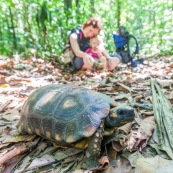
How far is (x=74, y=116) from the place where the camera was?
2.11 metres

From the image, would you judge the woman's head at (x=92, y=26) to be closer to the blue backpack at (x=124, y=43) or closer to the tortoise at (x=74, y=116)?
the blue backpack at (x=124, y=43)

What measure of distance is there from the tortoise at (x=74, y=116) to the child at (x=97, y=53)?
3.69 metres

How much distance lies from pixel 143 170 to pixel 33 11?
24.9 ft

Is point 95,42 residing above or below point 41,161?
above

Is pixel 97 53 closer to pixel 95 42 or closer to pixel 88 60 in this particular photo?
pixel 95 42

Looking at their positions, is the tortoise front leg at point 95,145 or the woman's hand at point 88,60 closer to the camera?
the tortoise front leg at point 95,145

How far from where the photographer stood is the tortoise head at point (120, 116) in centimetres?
205


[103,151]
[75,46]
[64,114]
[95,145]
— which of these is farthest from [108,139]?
[75,46]

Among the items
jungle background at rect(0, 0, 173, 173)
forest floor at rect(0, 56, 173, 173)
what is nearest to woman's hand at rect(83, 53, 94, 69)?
jungle background at rect(0, 0, 173, 173)

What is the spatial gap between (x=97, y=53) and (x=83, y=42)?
498 millimetres

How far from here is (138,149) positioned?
2.14 m

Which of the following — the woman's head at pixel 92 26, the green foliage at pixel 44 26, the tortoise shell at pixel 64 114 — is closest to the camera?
the tortoise shell at pixel 64 114

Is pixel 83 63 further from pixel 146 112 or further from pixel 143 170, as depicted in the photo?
pixel 143 170

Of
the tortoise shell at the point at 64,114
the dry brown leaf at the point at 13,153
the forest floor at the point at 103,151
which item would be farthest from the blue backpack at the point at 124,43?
the dry brown leaf at the point at 13,153
